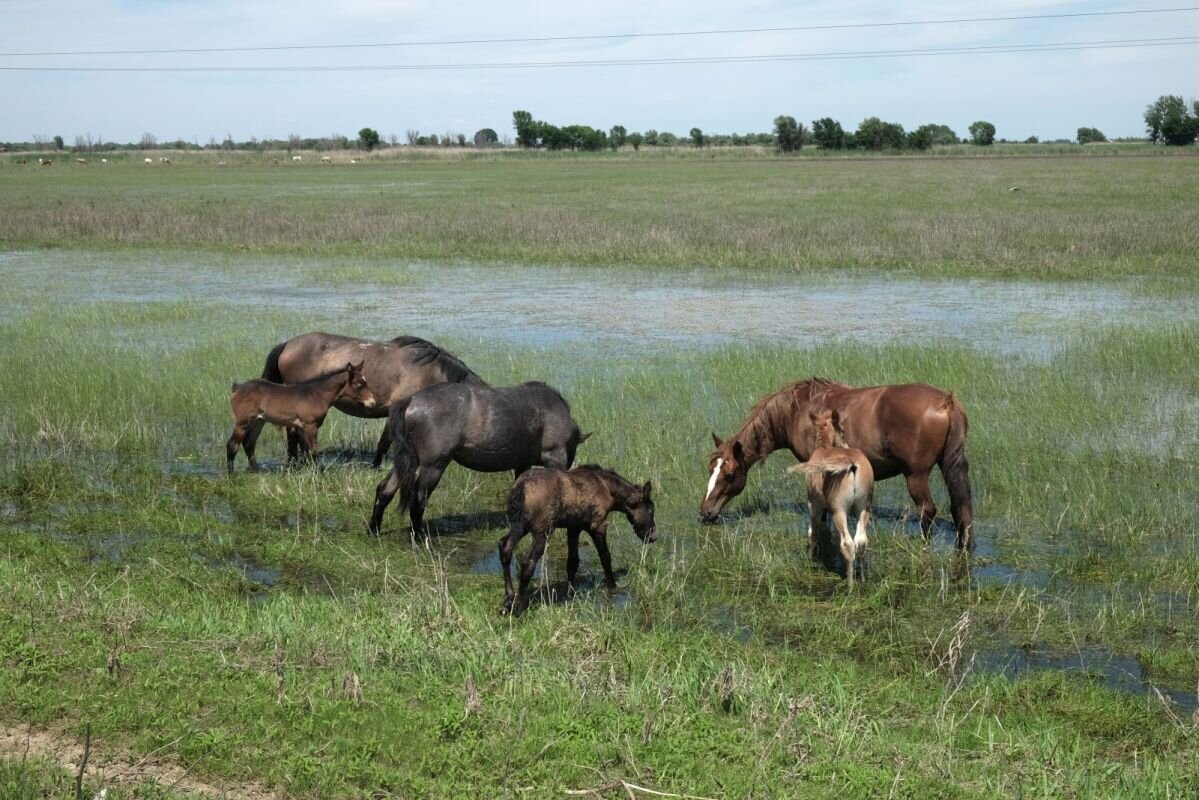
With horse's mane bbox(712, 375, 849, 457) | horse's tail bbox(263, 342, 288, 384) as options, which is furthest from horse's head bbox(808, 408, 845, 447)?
horse's tail bbox(263, 342, 288, 384)

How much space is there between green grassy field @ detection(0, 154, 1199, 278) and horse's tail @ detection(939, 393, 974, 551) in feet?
53.9

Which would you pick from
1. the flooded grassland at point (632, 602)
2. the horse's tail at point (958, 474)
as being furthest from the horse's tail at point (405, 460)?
the horse's tail at point (958, 474)

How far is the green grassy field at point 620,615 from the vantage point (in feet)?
16.7

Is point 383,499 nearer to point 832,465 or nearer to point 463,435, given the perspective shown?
point 463,435

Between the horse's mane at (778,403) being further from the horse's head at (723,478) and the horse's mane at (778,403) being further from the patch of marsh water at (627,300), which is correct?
the patch of marsh water at (627,300)

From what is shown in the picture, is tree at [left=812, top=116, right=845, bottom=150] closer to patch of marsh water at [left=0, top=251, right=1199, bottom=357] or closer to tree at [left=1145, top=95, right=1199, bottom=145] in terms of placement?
tree at [left=1145, top=95, right=1199, bottom=145]

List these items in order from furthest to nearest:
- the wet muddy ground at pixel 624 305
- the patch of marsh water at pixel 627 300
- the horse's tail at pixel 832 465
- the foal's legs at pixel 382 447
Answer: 1. the patch of marsh water at pixel 627 300
2. the wet muddy ground at pixel 624 305
3. the foal's legs at pixel 382 447
4. the horse's tail at pixel 832 465

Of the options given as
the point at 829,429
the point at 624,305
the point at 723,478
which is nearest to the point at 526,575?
the point at 723,478

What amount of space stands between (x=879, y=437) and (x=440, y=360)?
4.25m

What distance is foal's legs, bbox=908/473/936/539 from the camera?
9102mm

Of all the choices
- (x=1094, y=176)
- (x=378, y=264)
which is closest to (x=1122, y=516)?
(x=378, y=264)

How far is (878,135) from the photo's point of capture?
112875 millimetres

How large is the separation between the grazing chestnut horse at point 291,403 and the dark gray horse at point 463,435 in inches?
63.6

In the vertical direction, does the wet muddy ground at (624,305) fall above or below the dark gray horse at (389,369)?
below
